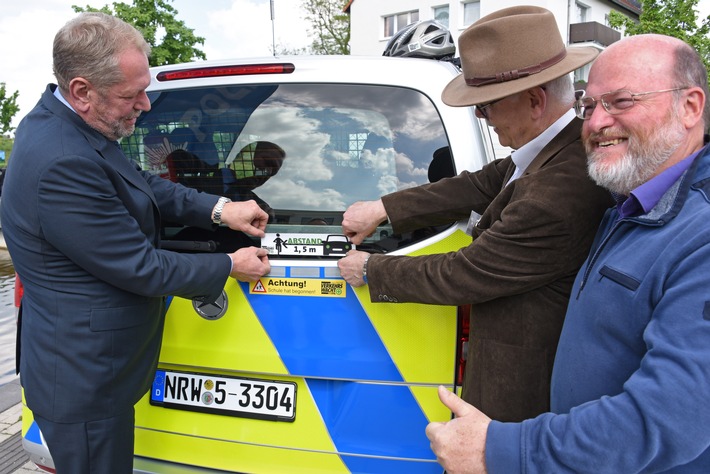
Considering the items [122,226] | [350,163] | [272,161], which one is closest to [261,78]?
[272,161]

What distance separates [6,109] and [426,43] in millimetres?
34131

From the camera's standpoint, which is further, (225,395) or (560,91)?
(225,395)

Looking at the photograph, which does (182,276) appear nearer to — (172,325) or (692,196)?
(172,325)

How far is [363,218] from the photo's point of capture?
1967 millimetres

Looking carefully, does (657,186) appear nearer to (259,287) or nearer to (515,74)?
(515,74)

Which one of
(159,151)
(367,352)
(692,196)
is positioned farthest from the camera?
(159,151)

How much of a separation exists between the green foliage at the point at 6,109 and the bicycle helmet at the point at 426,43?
32.6 metres

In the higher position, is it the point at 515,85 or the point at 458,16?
the point at 515,85

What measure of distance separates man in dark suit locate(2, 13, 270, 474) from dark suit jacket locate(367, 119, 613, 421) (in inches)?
27.0

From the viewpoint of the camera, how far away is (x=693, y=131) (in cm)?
129

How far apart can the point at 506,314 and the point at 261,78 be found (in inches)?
50.0

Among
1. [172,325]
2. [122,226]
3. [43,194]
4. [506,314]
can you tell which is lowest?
[172,325]

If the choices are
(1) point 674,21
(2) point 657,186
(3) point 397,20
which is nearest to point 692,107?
(2) point 657,186

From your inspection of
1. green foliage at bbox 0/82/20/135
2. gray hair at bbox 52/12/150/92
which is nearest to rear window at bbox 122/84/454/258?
gray hair at bbox 52/12/150/92
